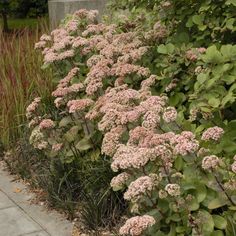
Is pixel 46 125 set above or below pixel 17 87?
above

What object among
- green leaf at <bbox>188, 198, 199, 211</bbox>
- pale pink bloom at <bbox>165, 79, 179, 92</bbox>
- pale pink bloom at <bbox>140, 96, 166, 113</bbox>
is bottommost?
green leaf at <bbox>188, 198, 199, 211</bbox>

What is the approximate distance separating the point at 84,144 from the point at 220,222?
5.62 feet

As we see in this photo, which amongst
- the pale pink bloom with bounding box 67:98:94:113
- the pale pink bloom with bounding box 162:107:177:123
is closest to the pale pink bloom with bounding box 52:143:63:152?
the pale pink bloom with bounding box 67:98:94:113

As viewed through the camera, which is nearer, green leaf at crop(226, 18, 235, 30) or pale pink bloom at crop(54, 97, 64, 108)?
green leaf at crop(226, 18, 235, 30)

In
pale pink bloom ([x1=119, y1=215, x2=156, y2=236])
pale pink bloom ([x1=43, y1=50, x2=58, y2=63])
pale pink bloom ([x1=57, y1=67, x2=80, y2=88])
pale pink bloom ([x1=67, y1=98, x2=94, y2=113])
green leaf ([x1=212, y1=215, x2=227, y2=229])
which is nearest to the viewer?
pale pink bloom ([x1=119, y1=215, x2=156, y2=236])

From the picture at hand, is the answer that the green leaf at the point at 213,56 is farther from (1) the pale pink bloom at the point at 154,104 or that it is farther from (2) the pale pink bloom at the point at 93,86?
(2) the pale pink bloom at the point at 93,86

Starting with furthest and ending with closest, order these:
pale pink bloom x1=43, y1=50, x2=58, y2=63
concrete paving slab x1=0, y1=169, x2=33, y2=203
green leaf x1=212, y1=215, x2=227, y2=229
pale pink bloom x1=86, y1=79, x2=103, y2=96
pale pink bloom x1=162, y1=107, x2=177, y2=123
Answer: pale pink bloom x1=43, y1=50, x2=58, y2=63 < concrete paving slab x1=0, y1=169, x2=33, y2=203 < pale pink bloom x1=86, y1=79, x2=103, y2=96 < pale pink bloom x1=162, y1=107, x2=177, y2=123 < green leaf x1=212, y1=215, x2=227, y2=229

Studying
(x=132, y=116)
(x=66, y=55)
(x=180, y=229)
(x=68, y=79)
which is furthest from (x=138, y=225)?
(x=66, y=55)

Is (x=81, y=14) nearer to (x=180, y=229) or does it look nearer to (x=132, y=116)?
(x=132, y=116)

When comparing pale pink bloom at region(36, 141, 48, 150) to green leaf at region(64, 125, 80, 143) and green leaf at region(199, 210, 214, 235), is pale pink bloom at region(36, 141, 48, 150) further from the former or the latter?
green leaf at region(199, 210, 214, 235)

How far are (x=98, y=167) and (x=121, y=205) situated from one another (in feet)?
1.14

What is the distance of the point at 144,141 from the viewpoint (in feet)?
11.0

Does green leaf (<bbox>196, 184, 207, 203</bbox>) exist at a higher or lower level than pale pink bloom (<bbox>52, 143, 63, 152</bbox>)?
higher

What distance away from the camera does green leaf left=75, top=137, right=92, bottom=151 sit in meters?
4.55
